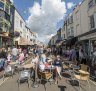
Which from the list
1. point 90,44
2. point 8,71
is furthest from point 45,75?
point 90,44

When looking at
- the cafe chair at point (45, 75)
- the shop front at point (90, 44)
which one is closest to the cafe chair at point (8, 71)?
the cafe chair at point (45, 75)

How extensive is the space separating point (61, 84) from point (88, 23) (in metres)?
14.6

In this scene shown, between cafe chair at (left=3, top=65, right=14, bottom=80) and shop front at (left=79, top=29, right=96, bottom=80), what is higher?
shop front at (left=79, top=29, right=96, bottom=80)

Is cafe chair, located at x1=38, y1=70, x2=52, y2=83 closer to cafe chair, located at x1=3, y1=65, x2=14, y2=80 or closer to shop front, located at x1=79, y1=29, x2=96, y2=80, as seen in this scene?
cafe chair, located at x1=3, y1=65, x2=14, y2=80

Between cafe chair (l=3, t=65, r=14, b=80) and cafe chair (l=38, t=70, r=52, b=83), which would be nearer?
cafe chair (l=38, t=70, r=52, b=83)

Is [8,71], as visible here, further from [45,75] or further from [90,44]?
[90,44]

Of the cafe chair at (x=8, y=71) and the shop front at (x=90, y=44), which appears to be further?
the shop front at (x=90, y=44)

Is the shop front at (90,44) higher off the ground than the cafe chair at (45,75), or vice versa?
the shop front at (90,44)

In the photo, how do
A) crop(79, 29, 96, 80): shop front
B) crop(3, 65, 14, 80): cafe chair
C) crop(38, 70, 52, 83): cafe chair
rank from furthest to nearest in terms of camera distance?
crop(79, 29, 96, 80): shop front, crop(3, 65, 14, 80): cafe chair, crop(38, 70, 52, 83): cafe chair

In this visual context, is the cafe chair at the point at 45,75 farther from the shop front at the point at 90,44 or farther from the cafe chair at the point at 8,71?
the shop front at the point at 90,44

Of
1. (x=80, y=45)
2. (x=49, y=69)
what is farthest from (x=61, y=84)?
(x=80, y=45)

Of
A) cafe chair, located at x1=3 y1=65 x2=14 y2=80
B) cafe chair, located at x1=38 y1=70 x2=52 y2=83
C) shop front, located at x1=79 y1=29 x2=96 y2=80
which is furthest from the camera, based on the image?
shop front, located at x1=79 y1=29 x2=96 y2=80

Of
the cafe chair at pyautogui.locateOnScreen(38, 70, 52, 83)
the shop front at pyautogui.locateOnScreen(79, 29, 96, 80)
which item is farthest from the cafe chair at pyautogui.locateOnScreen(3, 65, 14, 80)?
the shop front at pyautogui.locateOnScreen(79, 29, 96, 80)

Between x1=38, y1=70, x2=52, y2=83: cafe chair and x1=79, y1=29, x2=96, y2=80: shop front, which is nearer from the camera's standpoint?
x1=38, y1=70, x2=52, y2=83: cafe chair
